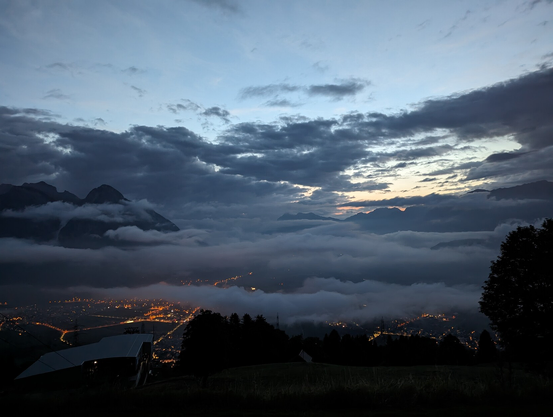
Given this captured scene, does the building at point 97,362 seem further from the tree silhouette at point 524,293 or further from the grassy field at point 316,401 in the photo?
the tree silhouette at point 524,293

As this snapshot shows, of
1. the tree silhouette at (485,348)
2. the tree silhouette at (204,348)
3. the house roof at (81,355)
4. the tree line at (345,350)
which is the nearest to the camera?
the tree silhouette at (204,348)

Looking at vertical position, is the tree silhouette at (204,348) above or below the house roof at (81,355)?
above

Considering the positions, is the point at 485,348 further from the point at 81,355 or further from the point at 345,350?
the point at 81,355

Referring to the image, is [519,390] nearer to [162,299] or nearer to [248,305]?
[162,299]

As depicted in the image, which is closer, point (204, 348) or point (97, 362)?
point (204, 348)

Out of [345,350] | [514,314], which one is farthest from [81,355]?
[345,350]

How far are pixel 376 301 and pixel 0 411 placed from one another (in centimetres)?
16435

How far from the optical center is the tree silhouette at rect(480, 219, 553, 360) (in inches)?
727

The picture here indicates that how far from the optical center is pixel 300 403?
312 inches

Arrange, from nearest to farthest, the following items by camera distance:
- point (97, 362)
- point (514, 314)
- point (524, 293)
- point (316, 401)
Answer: point (316, 401)
point (524, 293)
point (514, 314)
point (97, 362)

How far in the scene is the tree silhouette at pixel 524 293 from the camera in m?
18.5

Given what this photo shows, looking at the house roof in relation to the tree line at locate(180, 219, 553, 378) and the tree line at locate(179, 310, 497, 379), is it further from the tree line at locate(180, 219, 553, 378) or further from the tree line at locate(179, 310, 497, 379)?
the tree line at locate(180, 219, 553, 378)

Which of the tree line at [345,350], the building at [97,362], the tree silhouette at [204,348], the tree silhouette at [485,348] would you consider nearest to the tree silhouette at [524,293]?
the tree silhouette at [204,348]

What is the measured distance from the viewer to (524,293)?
1903 cm
